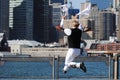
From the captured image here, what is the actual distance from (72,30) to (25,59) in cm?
428

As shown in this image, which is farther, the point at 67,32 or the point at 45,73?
the point at 45,73

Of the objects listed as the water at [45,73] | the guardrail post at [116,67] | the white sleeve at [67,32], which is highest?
the white sleeve at [67,32]

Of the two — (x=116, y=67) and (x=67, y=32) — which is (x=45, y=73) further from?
(x=67, y=32)

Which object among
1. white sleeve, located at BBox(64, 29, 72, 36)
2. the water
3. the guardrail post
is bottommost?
the water

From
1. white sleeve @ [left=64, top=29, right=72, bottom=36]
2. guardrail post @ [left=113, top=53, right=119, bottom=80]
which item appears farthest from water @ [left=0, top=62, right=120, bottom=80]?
white sleeve @ [left=64, top=29, right=72, bottom=36]

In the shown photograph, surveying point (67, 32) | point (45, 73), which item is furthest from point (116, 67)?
point (45, 73)

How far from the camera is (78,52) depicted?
1641 centimetres

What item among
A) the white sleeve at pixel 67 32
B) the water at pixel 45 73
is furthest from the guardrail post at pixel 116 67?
the white sleeve at pixel 67 32

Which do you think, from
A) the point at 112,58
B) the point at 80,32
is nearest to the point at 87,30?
the point at 80,32

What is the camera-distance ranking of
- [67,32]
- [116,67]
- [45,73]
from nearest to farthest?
[67,32] < [116,67] < [45,73]

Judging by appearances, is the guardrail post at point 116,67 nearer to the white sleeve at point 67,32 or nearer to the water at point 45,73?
the water at point 45,73

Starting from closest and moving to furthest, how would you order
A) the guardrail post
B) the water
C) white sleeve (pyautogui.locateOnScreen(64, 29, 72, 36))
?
white sleeve (pyautogui.locateOnScreen(64, 29, 72, 36)) → the guardrail post → the water

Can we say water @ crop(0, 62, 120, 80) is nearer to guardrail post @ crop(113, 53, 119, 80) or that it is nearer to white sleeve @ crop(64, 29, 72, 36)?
guardrail post @ crop(113, 53, 119, 80)

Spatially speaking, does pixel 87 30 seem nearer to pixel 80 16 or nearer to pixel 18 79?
pixel 80 16
